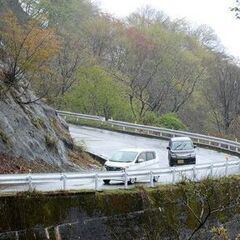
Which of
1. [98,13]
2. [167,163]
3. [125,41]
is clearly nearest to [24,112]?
[167,163]

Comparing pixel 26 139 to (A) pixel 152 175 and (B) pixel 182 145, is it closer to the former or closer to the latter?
(A) pixel 152 175

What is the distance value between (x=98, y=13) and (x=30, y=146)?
48.5 m

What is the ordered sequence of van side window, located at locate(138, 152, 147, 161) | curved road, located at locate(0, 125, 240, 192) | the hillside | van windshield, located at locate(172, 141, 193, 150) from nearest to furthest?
the hillside → van side window, located at locate(138, 152, 147, 161) → curved road, located at locate(0, 125, 240, 192) → van windshield, located at locate(172, 141, 193, 150)

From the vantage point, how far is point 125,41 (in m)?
59.2

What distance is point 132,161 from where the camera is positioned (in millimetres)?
21328

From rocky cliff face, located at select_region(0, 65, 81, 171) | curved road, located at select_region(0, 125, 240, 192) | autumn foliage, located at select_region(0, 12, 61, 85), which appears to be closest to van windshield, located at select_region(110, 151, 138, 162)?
curved road, located at select_region(0, 125, 240, 192)

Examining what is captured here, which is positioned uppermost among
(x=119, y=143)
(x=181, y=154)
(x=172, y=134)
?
(x=181, y=154)

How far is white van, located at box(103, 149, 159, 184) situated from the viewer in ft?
69.1

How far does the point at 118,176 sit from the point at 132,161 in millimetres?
4305

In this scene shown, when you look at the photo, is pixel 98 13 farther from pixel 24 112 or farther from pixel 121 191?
pixel 121 191

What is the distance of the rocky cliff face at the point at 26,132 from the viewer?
70.0ft

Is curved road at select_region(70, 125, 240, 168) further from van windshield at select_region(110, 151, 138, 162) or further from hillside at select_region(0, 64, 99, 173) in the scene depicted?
van windshield at select_region(110, 151, 138, 162)

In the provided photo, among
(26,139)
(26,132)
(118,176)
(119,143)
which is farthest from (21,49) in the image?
(118,176)

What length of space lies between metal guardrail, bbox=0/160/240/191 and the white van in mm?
1332
